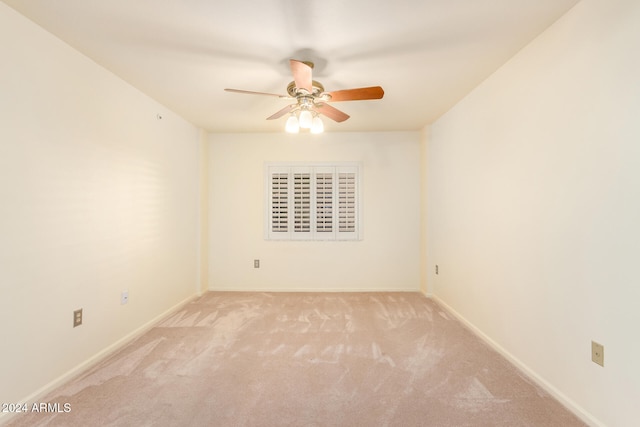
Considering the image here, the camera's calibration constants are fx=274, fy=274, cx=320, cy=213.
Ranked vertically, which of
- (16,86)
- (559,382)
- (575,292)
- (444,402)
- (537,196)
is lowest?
(444,402)

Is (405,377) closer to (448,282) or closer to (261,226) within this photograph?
(448,282)

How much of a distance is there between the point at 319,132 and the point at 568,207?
173 centimetres

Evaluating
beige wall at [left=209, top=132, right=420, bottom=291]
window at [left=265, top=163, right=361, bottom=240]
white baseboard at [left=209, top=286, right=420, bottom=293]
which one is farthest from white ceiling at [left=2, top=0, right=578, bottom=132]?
white baseboard at [left=209, top=286, right=420, bottom=293]

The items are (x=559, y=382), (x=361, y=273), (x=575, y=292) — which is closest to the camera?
(x=575, y=292)

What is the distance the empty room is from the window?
3.44ft

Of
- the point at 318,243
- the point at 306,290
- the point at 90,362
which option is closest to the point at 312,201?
the point at 318,243

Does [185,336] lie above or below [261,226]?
below

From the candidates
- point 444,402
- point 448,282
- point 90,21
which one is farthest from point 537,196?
point 90,21

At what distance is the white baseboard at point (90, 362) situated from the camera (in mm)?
1633

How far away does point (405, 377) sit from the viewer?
6.24ft

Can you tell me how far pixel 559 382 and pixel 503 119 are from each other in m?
1.86

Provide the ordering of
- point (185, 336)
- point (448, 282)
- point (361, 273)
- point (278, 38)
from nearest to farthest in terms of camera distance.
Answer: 1. point (278, 38)
2. point (185, 336)
3. point (448, 282)
4. point (361, 273)

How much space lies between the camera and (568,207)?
161 centimetres

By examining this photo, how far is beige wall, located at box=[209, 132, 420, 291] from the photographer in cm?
400
